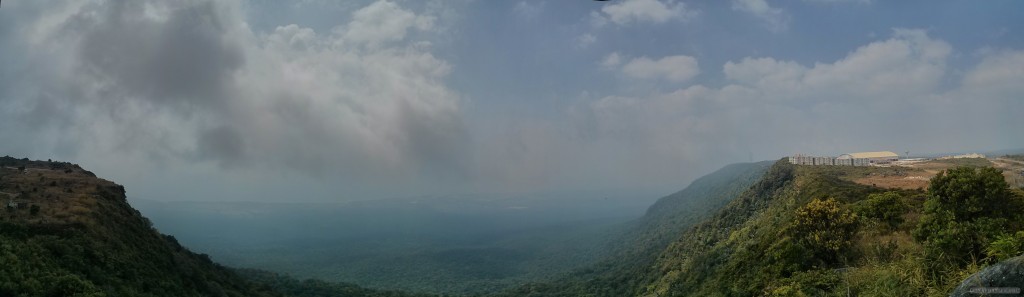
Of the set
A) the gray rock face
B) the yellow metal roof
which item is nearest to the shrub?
the gray rock face

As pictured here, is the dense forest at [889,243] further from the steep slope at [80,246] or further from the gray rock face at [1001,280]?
the steep slope at [80,246]

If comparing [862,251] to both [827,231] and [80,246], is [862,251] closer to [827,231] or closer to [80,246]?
[827,231]

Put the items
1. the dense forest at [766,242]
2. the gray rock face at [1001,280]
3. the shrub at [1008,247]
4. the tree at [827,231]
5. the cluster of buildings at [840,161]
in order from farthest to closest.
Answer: the cluster of buildings at [840,161] → the tree at [827,231] → the dense forest at [766,242] → the shrub at [1008,247] → the gray rock face at [1001,280]

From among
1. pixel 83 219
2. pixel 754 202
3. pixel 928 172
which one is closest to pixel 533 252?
pixel 754 202

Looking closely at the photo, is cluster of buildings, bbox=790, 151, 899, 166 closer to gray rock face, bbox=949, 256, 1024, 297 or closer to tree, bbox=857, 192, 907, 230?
tree, bbox=857, 192, 907, 230

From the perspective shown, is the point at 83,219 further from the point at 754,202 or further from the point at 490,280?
the point at 490,280

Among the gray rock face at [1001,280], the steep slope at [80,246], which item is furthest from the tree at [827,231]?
the steep slope at [80,246]

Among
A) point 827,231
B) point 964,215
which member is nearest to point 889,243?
point 964,215
